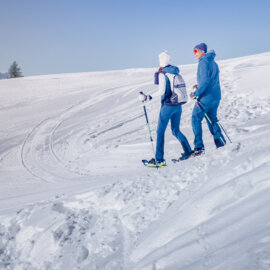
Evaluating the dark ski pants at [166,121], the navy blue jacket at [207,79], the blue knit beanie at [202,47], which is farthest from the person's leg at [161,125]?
the blue knit beanie at [202,47]

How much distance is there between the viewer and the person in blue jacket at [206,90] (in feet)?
17.0

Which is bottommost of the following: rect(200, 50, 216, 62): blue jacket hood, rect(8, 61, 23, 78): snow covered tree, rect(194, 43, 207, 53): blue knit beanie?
rect(200, 50, 216, 62): blue jacket hood

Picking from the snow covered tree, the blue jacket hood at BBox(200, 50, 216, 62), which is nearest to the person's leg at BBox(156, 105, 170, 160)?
the blue jacket hood at BBox(200, 50, 216, 62)

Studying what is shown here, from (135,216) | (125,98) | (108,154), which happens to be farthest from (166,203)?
(125,98)

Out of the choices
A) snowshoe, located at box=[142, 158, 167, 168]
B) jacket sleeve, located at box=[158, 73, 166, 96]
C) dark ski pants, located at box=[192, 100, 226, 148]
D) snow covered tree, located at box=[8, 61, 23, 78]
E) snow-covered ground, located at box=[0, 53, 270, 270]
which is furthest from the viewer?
snow covered tree, located at box=[8, 61, 23, 78]

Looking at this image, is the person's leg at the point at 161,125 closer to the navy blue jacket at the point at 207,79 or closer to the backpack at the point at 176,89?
the backpack at the point at 176,89

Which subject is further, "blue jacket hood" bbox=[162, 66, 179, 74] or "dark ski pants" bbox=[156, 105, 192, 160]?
"dark ski pants" bbox=[156, 105, 192, 160]

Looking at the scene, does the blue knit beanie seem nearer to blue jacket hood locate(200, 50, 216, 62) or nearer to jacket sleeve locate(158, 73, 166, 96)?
blue jacket hood locate(200, 50, 216, 62)

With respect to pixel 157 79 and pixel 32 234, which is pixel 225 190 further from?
pixel 157 79

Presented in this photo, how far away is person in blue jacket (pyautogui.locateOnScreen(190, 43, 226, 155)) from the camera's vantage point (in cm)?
517

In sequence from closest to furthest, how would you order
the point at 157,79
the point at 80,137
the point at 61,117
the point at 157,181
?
the point at 157,181 < the point at 157,79 < the point at 80,137 < the point at 61,117

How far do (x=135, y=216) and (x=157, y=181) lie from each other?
2.40ft

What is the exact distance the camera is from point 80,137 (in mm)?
9984

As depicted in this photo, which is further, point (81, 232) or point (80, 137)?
point (80, 137)
